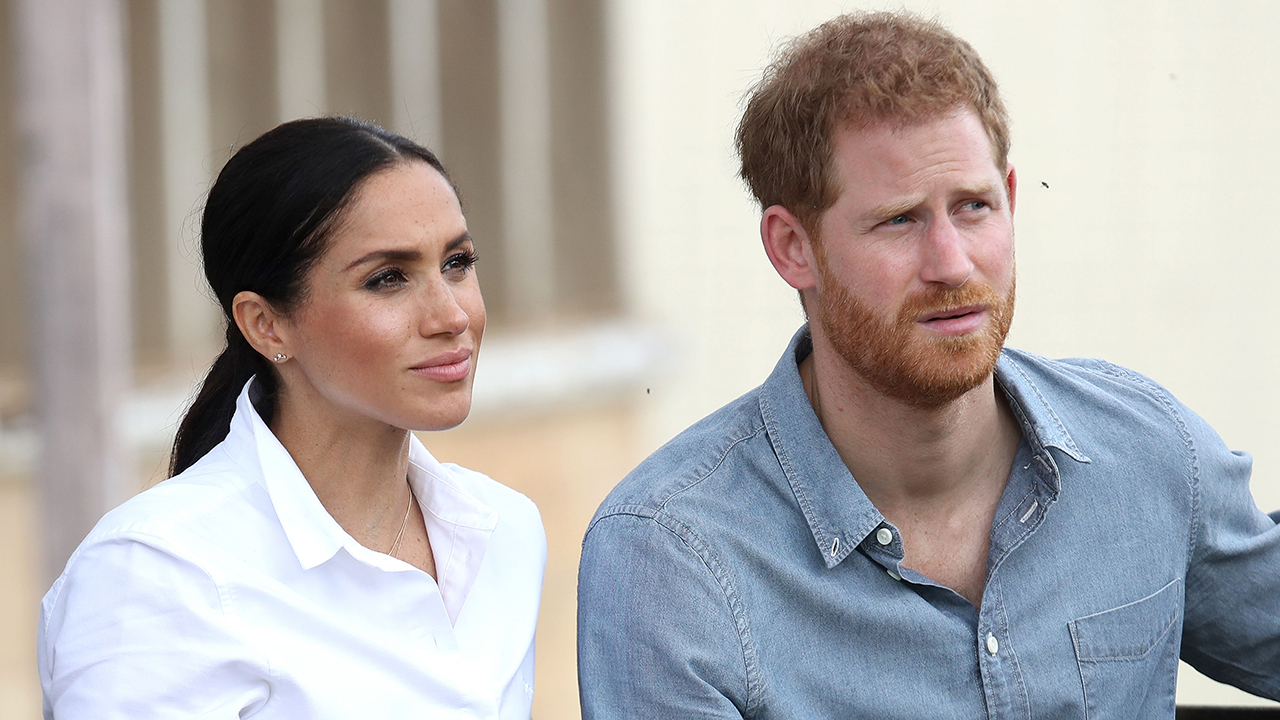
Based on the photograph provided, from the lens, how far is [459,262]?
158 cm

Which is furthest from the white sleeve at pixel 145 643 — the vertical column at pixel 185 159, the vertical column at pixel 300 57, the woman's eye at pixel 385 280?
the vertical column at pixel 300 57

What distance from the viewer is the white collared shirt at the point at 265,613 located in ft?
4.28

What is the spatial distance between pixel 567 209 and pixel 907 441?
1.79 meters

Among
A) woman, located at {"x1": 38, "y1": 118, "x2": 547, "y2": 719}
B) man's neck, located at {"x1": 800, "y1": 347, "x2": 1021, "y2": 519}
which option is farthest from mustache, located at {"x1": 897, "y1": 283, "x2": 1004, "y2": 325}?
woman, located at {"x1": 38, "y1": 118, "x2": 547, "y2": 719}

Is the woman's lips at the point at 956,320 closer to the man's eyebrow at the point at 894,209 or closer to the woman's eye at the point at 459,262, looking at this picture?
the man's eyebrow at the point at 894,209

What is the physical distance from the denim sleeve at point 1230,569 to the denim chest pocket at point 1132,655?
2.5 inches

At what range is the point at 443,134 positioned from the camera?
3133 mm

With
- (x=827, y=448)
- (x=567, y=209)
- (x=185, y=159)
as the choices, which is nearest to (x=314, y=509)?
(x=827, y=448)

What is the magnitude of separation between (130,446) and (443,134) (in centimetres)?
99

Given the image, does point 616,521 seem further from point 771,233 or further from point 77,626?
point 77,626

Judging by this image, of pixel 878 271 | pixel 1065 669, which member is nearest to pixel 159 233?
pixel 878 271

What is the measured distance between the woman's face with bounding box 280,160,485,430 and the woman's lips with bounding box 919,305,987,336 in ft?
1.70

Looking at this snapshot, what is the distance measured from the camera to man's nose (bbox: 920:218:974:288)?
146cm

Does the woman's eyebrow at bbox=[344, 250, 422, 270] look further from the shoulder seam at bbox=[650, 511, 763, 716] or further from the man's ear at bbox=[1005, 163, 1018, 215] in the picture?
the man's ear at bbox=[1005, 163, 1018, 215]
